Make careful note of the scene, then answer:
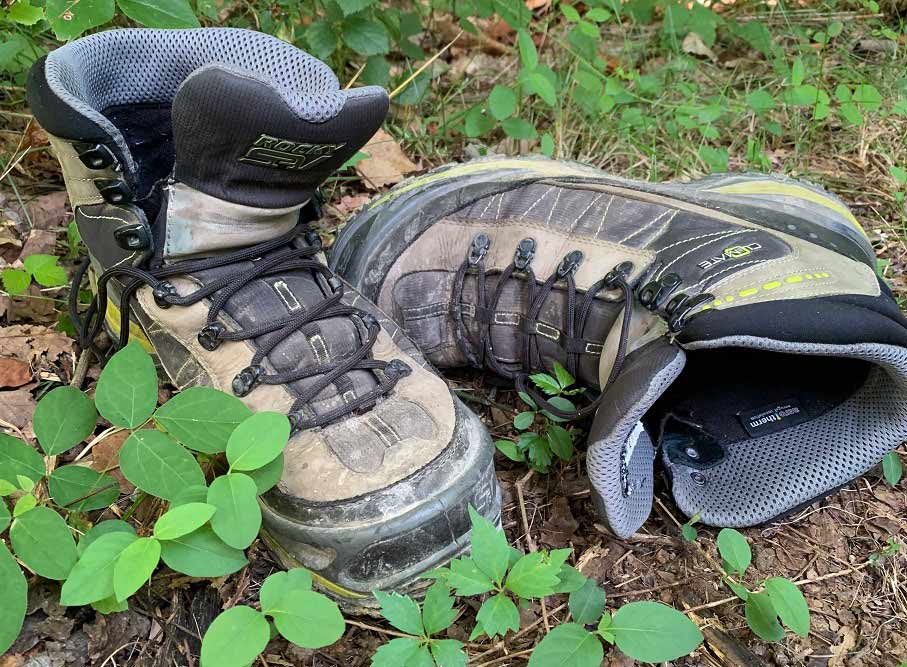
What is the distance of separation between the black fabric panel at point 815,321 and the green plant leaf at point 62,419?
100 centimetres

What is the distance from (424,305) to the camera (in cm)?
169

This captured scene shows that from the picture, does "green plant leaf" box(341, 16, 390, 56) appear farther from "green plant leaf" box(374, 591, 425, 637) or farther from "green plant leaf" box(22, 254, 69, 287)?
"green plant leaf" box(374, 591, 425, 637)

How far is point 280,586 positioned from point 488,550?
30 cm

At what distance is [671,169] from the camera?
7.69 ft

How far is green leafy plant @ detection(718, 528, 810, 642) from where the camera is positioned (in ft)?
3.71

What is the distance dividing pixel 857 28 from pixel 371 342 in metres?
2.85

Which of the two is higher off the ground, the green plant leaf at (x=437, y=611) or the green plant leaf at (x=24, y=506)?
the green plant leaf at (x=24, y=506)

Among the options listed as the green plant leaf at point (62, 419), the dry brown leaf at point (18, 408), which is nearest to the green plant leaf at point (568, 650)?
the green plant leaf at point (62, 419)

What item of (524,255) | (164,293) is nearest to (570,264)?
(524,255)

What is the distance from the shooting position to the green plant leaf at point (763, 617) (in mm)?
1174

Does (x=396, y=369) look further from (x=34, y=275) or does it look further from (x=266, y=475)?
(x=34, y=275)

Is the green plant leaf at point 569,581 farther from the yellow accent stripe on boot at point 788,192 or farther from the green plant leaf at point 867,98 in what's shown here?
the green plant leaf at point 867,98

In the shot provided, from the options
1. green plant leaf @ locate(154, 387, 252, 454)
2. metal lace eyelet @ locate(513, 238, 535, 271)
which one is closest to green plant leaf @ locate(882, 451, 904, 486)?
metal lace eyelet @ locate(513, 238, 535, 271)

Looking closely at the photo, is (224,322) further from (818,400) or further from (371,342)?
(818,400)
